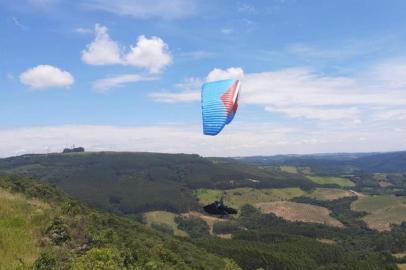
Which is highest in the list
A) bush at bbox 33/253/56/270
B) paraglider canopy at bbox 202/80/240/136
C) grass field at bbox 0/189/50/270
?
paraglider canopy at bbox 202/80/240/136

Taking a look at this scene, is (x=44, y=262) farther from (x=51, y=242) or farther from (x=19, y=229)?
(x=19, y=229)

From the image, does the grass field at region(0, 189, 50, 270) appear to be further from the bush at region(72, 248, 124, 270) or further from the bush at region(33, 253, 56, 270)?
the bush at region(72, 248, 124, 270)

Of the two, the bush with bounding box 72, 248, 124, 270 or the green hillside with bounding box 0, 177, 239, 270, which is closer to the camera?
the green hillside with bounding box 0, 177, 239, 270

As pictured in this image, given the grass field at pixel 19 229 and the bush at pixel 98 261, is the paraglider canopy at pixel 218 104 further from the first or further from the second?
the grass field at pixel 19 229

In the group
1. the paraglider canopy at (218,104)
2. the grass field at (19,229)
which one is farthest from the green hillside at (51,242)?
the paraglider canopy at (218,104)

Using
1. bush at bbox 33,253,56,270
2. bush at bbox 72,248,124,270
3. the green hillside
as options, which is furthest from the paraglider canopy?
bush at bbox 33,253,56,270
